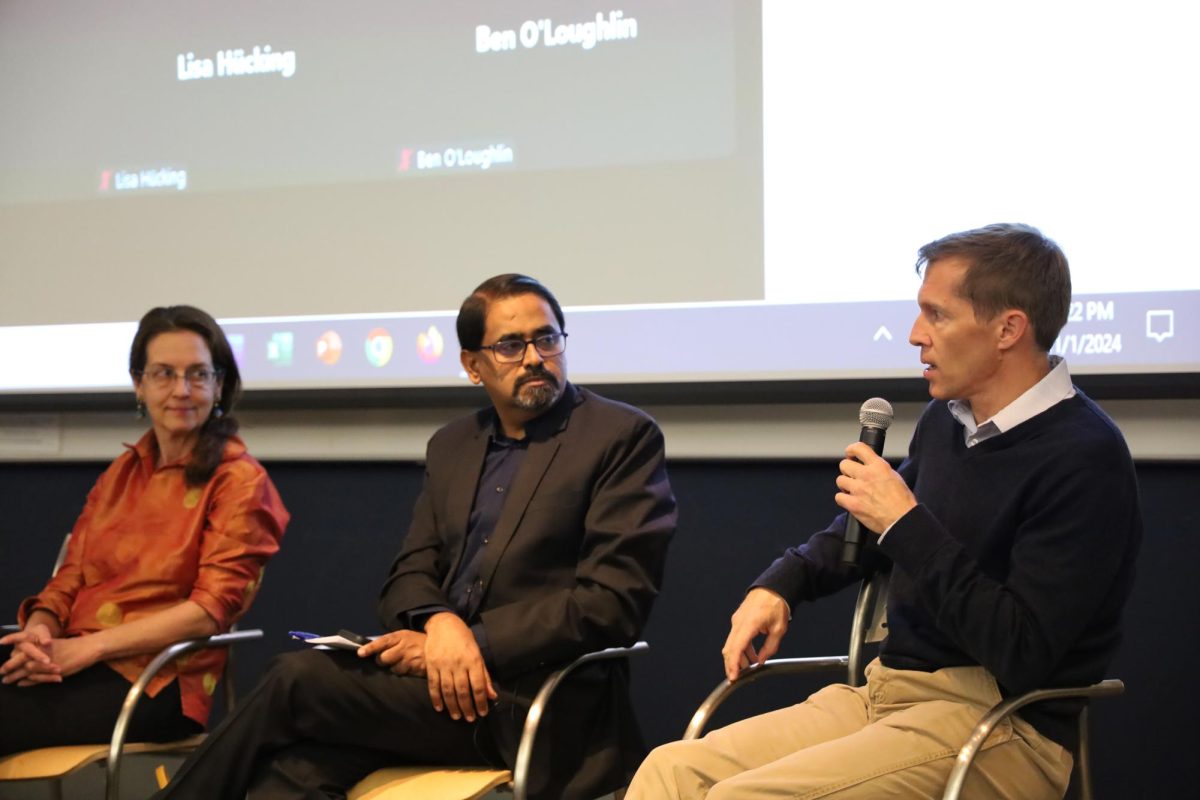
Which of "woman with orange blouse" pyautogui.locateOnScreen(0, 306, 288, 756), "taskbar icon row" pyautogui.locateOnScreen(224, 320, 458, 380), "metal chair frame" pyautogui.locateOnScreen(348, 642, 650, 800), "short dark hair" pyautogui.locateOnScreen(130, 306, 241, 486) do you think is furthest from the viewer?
"taskbar icon row" pyautogui.locateOnScreen(224, 320, 458, 380)

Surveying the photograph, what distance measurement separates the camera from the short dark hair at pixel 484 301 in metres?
2.62

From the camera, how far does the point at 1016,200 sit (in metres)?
2.97

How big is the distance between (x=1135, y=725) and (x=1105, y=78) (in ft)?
4.72

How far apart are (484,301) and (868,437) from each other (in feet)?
2.89

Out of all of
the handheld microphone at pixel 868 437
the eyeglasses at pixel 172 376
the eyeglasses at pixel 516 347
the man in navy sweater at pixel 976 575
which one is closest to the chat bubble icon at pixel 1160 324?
the man in navy sweater at pixel 976 575

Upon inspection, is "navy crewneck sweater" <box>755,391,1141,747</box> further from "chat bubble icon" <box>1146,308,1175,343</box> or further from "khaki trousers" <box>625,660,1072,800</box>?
"chat bubble icon" <box>1146,308,1175,343</box>

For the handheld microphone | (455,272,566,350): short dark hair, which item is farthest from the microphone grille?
(455,272,566,350): short dark hair

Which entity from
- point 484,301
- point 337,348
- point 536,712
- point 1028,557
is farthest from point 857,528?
point 337,348

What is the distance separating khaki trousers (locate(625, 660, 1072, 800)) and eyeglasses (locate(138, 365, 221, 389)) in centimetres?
145

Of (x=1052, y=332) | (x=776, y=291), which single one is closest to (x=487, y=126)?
(x=776, y=291)

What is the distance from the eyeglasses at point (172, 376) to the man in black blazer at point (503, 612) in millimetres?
643

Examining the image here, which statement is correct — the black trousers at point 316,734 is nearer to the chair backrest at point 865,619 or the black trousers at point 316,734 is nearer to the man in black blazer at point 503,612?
the man in black blazer at point 503,612

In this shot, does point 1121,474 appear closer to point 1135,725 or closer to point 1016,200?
point 1016,200

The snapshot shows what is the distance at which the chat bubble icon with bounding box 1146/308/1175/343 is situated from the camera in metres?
2.89
